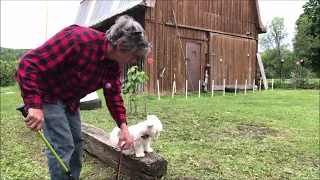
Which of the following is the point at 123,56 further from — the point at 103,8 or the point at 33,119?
the point at 103,8

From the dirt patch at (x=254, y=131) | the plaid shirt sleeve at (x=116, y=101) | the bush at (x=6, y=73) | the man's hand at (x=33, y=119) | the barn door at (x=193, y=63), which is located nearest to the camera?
the man's hand at (x=33, y=119)

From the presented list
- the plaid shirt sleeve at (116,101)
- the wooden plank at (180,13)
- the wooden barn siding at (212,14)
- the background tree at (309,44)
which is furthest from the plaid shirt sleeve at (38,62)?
the background tree at (309,44)

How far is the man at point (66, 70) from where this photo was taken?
1.85m

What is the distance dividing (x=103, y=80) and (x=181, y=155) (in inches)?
69.9

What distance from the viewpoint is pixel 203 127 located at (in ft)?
17.8

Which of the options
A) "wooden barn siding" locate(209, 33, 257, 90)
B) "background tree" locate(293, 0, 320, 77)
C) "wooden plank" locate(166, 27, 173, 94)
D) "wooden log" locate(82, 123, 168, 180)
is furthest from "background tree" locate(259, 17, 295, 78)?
"wooden log" locate(82, 123, 168, 180)

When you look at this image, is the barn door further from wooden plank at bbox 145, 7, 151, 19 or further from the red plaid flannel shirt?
the red plaid flannel shirt

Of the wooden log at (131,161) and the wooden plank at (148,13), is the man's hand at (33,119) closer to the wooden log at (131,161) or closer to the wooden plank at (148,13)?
the wooden log at (131,161)

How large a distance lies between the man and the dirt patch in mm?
3223

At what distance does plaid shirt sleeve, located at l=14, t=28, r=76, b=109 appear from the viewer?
183 centimetres

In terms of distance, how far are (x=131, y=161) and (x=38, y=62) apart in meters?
1.42

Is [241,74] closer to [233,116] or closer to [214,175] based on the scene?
[233,116]

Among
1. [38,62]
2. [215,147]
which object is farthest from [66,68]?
[215,147]

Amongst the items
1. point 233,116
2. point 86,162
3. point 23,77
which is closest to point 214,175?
point 86,162
